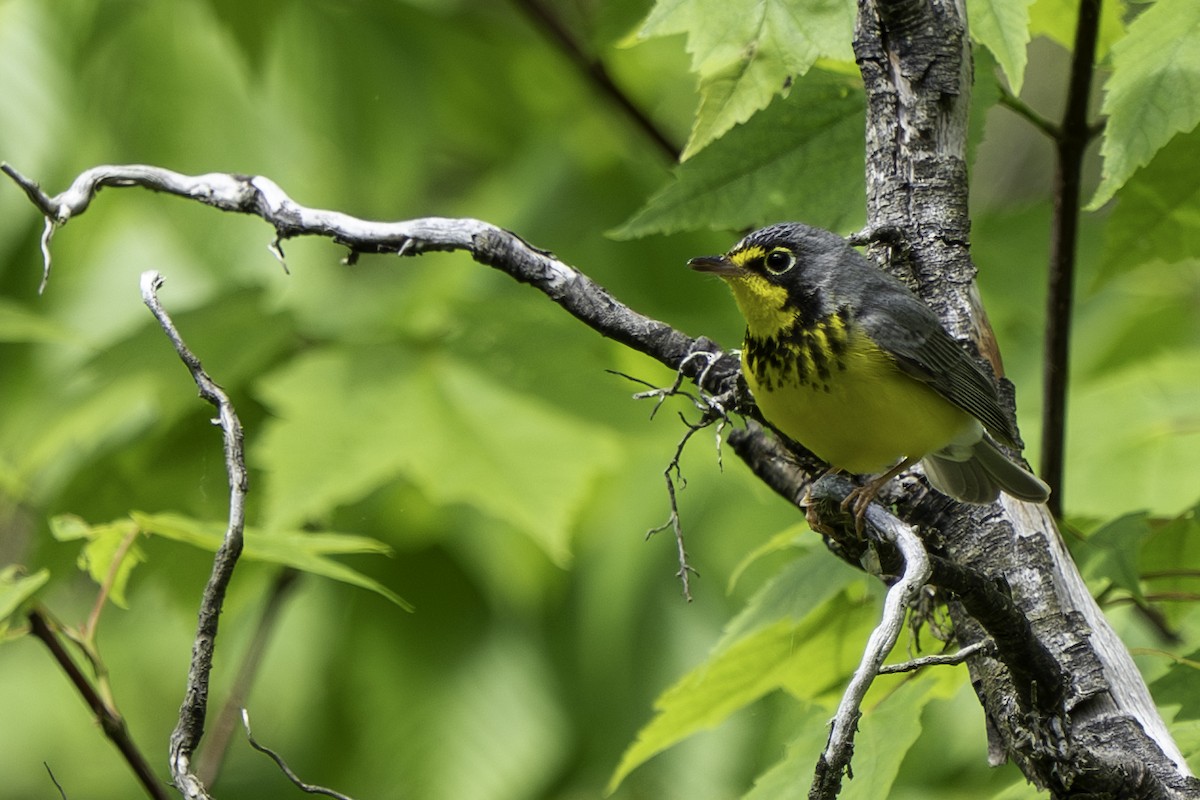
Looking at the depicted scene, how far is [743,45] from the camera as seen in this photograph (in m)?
2.10

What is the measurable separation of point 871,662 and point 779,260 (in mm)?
1244

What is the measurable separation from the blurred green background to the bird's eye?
3.00 feet

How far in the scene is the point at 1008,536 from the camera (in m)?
1.81

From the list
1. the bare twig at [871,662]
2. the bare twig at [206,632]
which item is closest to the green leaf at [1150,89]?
the bare twig at [871,662]

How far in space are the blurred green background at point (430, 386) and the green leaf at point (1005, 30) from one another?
1574 millimetres

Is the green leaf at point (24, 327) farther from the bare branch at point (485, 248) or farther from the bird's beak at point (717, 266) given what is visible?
the bird's beak at point (717, 266)

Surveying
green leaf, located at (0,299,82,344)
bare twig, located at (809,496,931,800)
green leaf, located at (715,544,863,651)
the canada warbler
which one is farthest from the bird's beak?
green leaf, located at (0,299,82,344)

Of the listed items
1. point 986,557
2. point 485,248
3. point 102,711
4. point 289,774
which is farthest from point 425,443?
point 986,557

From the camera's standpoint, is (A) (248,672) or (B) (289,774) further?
(A) (248,672)

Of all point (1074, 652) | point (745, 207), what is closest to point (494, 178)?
point (745, 207)

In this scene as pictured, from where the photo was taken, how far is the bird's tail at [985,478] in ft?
6.44

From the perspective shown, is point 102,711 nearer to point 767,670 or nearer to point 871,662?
point 767,670

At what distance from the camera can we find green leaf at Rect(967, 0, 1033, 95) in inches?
77.7

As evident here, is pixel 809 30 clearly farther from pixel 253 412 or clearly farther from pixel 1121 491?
pixel 253 412
